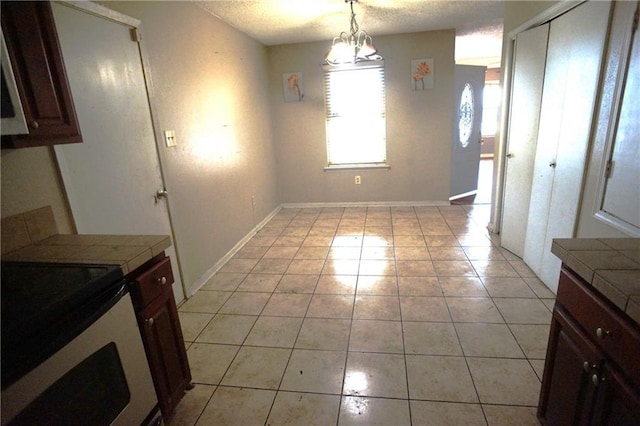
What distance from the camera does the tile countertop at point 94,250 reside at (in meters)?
1.30

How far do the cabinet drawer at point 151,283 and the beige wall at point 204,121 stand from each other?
1144 mm

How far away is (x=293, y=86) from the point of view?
482 centimetres

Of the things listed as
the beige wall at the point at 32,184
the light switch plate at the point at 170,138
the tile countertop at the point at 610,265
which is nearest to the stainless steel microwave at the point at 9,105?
the beige wall at the point at 32,184

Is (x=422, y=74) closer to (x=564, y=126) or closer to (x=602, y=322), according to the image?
(x=564, y=126)

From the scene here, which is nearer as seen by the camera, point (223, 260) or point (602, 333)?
point (602, 333)

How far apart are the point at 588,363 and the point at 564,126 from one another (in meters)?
1.85

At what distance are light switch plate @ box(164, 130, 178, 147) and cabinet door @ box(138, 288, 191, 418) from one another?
4.57 feet

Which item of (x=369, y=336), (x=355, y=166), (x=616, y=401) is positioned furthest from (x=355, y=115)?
(x=616, y=401)

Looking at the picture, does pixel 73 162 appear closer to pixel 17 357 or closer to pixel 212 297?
A: pixel 17 357

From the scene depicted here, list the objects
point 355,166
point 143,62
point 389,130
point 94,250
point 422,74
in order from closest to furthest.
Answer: point 94,250 < point 143,62 < point 422,74 < point 389,130 < point 355,166

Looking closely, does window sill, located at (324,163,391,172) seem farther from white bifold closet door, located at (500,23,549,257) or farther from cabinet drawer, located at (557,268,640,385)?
cabinet drawer, located at (557,268,640,385)

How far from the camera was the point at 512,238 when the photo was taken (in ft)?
10.5

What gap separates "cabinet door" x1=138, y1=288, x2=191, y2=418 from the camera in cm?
139

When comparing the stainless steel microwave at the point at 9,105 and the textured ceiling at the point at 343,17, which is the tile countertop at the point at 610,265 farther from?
the textured ceiling at the point at 343,17
